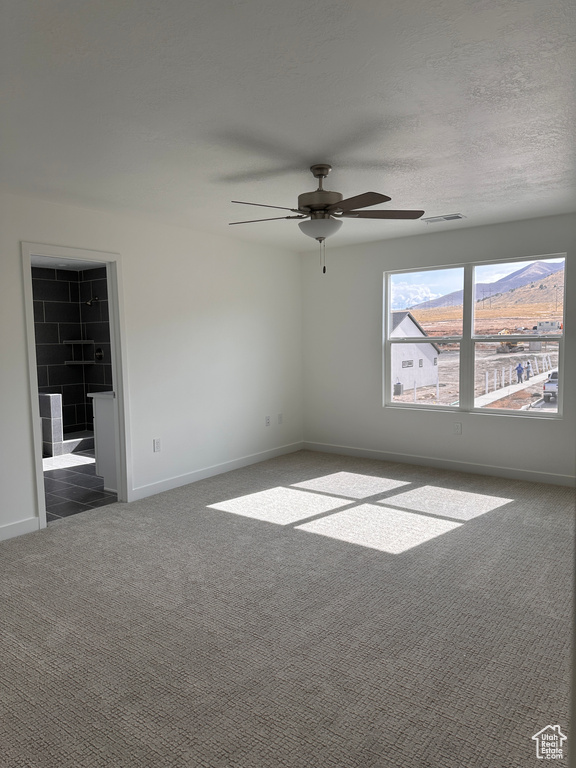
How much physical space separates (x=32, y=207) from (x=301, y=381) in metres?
3.62

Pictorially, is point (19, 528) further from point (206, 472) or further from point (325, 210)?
point (325, 210)

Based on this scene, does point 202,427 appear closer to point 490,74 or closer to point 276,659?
point 276,659

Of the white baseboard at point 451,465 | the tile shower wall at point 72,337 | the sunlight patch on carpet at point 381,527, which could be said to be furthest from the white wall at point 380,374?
the tile shower wall at point 72,337


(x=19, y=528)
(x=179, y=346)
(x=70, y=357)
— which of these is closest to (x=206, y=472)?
(x=179, y=346)

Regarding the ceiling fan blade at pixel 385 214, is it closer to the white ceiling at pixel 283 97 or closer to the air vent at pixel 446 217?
the white ceiling at pixel 283 97

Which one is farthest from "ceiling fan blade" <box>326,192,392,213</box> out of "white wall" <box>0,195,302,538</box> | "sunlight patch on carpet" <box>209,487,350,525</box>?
"sunlight patch on carpet" <box>209,487,350,525</box>

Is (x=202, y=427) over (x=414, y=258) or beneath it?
beneath

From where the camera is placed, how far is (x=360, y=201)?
3.05m

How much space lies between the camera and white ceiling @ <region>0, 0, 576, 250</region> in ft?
5.66

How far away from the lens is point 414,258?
5527mm

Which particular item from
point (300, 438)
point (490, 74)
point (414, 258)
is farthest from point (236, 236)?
point (490, 74)

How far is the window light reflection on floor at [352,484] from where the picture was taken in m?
4.75

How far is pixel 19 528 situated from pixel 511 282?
4.67 m

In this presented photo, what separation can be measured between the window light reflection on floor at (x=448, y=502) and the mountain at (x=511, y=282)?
1.91 metres
